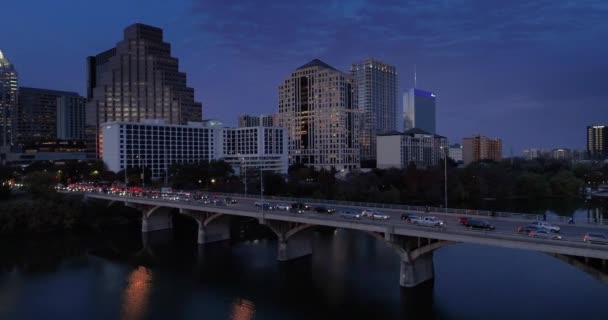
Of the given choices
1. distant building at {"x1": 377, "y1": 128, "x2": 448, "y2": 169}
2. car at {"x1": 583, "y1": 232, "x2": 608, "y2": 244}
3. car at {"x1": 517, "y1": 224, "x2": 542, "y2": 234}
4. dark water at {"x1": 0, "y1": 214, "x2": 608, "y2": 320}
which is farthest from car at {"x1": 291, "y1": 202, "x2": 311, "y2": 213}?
distant building at {"x1": 377, "y1": 128, "x2": 448, "y2": 169}

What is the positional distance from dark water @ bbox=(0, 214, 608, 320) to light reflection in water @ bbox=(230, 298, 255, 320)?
79mm

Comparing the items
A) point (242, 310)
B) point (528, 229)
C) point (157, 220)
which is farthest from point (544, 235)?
point (157, 220)

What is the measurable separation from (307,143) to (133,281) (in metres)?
155

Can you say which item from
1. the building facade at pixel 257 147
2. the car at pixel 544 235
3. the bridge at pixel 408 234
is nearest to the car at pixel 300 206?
the bridge at pixel 408 234

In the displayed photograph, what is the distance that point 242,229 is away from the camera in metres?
74.5

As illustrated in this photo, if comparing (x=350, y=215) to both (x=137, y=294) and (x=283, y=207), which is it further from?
(x=137, y=294)

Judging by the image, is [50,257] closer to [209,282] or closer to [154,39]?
[209,282]

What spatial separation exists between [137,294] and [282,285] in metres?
12.8

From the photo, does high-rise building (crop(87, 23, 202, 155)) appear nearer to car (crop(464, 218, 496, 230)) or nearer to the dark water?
the dark water

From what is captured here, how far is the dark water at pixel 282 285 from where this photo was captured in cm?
3553

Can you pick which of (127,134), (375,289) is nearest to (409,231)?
(375,289)

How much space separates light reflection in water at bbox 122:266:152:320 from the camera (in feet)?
118

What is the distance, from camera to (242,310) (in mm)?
36344

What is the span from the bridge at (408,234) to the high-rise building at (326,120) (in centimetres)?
12388
